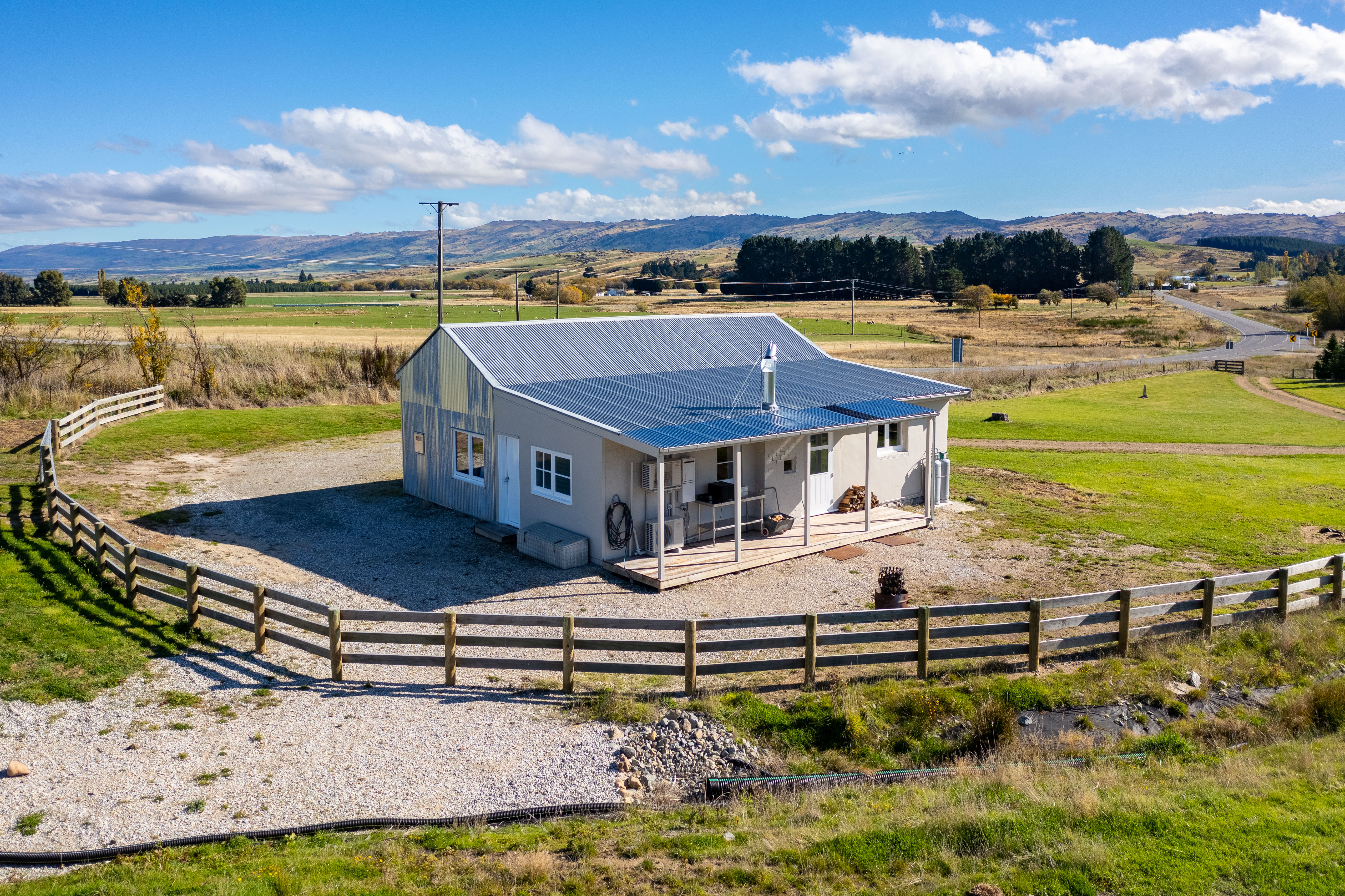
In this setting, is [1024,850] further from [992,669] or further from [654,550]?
[654,550]

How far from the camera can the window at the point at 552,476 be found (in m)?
17.7

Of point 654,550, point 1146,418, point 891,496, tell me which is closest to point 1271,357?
point 1146,418

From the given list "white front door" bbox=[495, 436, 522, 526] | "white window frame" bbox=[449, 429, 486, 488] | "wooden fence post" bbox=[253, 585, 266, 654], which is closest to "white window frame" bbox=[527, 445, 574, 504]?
"white front door" bbox=[495, 436, 522, 526]

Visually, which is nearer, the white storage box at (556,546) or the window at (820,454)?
the white storage box at (556,546)

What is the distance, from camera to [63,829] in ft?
26.3

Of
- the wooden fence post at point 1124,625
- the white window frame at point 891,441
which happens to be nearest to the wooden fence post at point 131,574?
the wooden fence post at point 1124,625

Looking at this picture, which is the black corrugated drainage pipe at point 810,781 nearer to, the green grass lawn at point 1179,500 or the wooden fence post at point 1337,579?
the wooden fence post at point 1337,579

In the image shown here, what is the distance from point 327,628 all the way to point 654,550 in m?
7.19

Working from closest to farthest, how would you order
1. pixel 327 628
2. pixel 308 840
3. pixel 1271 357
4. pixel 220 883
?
1. pixel 220 883
2. pixel 308 840
3. pixel 327 628
4. pixel 1271 357

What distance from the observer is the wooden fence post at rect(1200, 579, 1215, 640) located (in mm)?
12438

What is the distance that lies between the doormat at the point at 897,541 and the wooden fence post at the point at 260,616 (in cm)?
1172

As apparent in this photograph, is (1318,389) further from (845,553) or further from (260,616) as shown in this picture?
(260,616)

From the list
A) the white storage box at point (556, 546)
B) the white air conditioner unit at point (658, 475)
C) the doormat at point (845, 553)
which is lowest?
the doormat at point (845, 553)

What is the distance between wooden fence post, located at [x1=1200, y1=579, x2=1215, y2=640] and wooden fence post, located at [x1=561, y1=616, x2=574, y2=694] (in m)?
8.49
